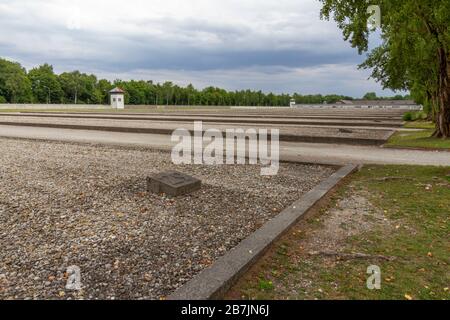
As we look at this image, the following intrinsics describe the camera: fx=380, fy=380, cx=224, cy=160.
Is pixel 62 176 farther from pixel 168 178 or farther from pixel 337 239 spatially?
pixel 337 239

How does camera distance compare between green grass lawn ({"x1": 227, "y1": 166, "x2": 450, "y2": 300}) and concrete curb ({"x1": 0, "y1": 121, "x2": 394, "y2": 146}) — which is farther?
concrete curb ({"x1": 0, "y1": 121, "x2": 394, "y2": 146})

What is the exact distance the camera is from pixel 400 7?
1002cm

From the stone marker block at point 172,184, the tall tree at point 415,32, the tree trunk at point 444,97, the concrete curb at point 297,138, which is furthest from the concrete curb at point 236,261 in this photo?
the tree trunk at point 444,97

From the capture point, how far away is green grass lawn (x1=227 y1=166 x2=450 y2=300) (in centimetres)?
347

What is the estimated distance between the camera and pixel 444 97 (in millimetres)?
15625

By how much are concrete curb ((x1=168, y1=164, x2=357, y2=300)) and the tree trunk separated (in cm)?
1201

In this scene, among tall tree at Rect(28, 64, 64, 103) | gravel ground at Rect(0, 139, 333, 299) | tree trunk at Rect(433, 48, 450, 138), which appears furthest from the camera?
tall tree at Rect(28, 64, 64, 103)

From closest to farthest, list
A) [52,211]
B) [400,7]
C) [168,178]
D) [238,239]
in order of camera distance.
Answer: [238,239] → [52,211] → [168,178] → [400,7]

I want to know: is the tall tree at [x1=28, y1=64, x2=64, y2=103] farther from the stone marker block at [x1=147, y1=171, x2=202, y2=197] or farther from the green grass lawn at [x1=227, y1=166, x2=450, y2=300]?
the green grass lawn at [x1=227, y1=166, x2=450, y2=300]

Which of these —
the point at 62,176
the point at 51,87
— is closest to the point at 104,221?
the point at 62,176

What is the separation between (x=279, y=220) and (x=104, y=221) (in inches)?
96.1

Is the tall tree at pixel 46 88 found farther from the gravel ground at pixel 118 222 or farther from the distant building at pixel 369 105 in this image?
the distant building at pixel 369 105

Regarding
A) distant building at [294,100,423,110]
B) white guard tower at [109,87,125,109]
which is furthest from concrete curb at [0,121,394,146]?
distant building at [294,100,423,110]
